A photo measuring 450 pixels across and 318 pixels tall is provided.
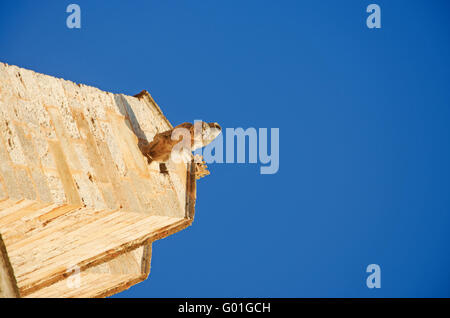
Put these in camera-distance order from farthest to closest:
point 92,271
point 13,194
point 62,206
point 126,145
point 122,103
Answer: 1. point 92,271
2. point 122,103
3. point 126,145
4. point 62,206
5. point 13,194

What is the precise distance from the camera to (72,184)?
544cm

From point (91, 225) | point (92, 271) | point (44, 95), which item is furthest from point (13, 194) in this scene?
point (92, 271)

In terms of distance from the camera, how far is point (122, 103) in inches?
293

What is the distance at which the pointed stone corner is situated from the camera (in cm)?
505

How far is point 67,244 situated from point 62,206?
3.61ft

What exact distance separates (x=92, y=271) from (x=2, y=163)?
3929 millimetres

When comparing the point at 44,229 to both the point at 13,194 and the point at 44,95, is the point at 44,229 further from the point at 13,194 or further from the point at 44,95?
the point at 44,95

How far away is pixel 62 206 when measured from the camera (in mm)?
5180

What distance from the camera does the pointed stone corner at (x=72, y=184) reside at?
5055mm

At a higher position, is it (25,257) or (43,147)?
(43,147)
